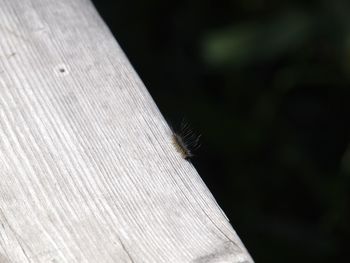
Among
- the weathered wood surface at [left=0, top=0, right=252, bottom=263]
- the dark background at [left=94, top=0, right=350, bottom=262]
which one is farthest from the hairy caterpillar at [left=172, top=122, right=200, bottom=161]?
the dark background at [left=94, top=0, right=350, bottom=262]

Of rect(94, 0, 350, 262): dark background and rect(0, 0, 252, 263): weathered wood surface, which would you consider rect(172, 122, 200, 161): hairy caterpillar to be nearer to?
rect(0, 0, 252, 263): weathered wood surface

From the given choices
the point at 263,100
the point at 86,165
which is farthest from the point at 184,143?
the point at 263,100

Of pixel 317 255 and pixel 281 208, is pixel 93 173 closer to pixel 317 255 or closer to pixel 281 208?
pixel 317 255

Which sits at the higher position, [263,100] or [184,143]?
[184,143]

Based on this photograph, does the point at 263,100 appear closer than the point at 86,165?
No

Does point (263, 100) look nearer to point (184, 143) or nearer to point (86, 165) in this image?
point (184, 143)

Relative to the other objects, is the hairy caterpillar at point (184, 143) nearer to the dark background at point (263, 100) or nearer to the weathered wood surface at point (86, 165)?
the weathered wood surface at point (86, 165)

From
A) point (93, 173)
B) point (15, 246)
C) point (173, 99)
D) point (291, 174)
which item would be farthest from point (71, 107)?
point (291, 174)
